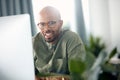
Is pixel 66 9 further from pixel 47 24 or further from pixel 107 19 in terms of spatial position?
pixel 107 19

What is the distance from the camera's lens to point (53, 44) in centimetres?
132

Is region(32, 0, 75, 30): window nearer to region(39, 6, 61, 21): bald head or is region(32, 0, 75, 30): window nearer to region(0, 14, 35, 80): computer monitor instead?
region(39, 6, 61, 21): bald head

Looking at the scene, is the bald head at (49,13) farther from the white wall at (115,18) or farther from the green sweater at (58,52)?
the white wall at (115,18)

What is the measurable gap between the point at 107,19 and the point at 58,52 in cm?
40

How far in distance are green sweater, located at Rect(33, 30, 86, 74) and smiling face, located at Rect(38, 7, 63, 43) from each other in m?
0.04

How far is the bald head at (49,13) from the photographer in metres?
1.33

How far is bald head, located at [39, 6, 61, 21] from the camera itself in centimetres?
133

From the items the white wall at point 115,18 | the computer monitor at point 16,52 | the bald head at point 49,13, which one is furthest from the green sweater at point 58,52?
the computer monitor at point 16,52

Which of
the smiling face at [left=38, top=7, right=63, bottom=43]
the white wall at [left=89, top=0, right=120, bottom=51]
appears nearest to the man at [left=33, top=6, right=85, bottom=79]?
the smiling face at [left=38, top=7, right=63, bottom=43]

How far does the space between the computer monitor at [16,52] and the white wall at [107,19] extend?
0.49 m

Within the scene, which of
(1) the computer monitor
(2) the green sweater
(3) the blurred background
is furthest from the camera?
(2) the green sweater

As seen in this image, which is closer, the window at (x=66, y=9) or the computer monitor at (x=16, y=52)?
the computer monitor at (x=16, y=52)

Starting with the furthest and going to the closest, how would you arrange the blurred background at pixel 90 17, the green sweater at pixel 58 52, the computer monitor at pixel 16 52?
1. the green sweater at pixel 58 52
2. the blurred background at pixel 90 17
3. the computer monitor at pixel 16 52

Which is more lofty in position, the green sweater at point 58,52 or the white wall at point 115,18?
the white wall at point 115,18
